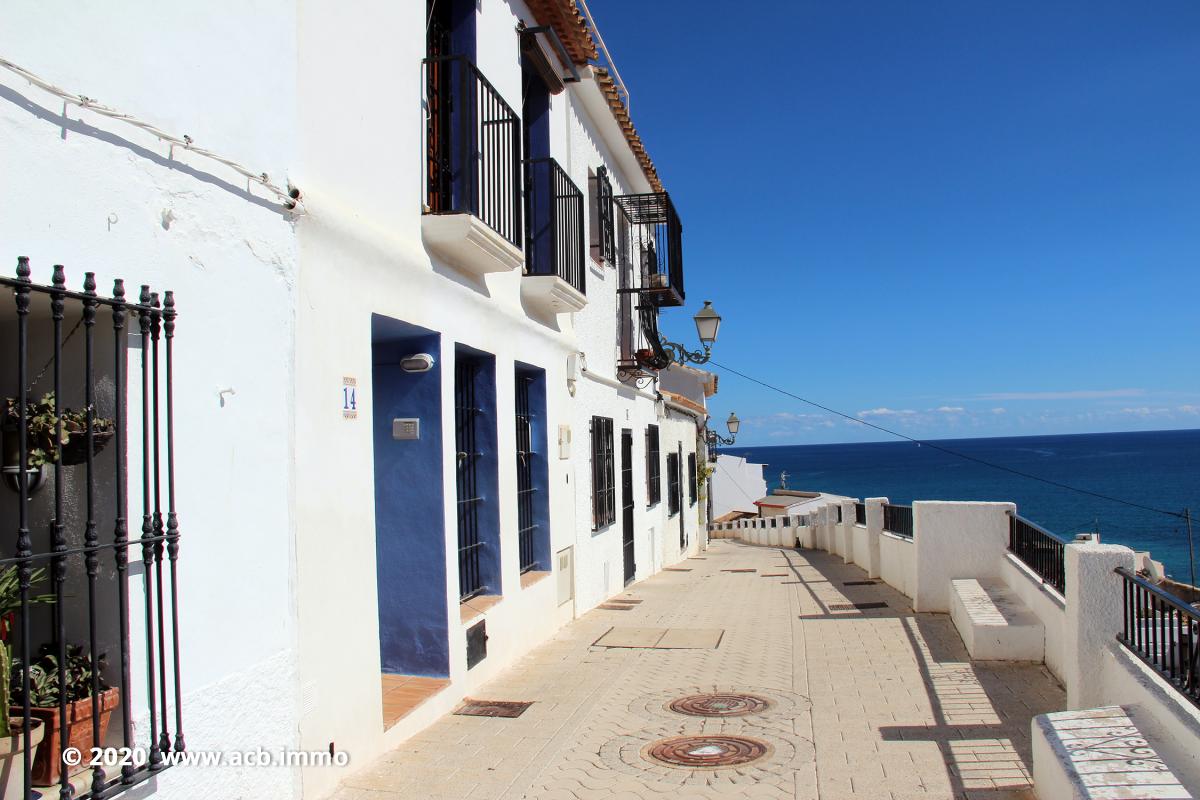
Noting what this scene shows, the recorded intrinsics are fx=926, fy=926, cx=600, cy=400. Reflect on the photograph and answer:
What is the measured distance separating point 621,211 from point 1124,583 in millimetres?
10320

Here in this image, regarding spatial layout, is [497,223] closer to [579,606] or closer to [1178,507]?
[579,606]

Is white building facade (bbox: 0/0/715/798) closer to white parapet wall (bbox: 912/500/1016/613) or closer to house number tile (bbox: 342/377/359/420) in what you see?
house number tile (bbox: 342/377/359/420)

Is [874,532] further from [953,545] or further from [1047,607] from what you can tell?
[1047,607]

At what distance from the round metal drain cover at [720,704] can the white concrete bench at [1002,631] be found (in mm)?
2255

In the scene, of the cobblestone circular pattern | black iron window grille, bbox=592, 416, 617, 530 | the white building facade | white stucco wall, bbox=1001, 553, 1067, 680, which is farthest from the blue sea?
the white building facade

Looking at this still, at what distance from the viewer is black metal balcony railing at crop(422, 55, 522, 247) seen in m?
6.75

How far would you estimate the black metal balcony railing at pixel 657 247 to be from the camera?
51.5 ft

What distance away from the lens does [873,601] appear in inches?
463

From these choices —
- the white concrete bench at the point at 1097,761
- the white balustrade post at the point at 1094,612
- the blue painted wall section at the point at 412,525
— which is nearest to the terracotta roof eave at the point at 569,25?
the blue painted wall section at the point at 412,525

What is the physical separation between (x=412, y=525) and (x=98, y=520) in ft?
10.1

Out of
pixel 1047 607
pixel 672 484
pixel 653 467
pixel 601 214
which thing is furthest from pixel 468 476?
pixel 672 484

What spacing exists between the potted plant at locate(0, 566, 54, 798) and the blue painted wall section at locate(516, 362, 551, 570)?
644 cm

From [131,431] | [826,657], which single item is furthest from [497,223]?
[826,657]

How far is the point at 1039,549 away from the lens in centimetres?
830
